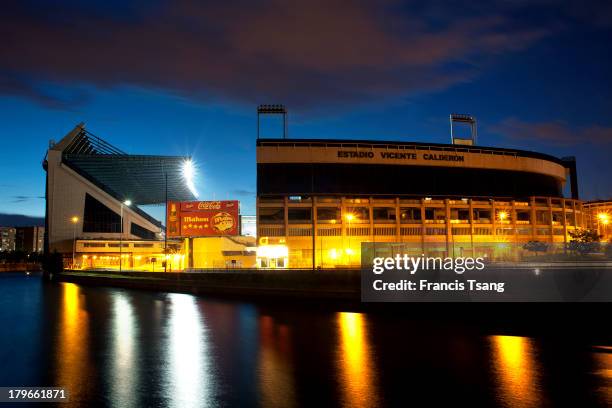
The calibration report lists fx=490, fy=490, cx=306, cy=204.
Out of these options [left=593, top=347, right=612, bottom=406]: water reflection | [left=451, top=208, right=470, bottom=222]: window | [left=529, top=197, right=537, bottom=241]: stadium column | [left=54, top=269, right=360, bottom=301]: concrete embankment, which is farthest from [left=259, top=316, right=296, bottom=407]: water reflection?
[left=529, top=197, right=537, bottom=241]: stadium column

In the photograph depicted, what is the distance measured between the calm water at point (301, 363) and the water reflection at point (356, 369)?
0.03m

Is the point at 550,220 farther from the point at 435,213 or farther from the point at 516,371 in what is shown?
the point at 516,371

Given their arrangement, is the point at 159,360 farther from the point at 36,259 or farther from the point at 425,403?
the point at 36,259

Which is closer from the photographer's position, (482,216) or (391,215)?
(391,215)

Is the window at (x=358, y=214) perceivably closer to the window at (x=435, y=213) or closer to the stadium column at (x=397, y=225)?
the stadium column at (x=397, y=225)

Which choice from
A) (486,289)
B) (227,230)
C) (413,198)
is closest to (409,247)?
(413,198)

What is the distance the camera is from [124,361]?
12.8 m

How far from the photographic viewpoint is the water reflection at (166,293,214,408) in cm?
942

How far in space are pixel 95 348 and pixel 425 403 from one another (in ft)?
34.3

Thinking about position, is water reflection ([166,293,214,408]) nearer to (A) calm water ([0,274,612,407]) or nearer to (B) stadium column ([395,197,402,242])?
(A) calm water ([0,274,612,407])

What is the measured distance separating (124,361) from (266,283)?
66.5ft

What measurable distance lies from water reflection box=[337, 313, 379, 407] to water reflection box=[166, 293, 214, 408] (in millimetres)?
2726

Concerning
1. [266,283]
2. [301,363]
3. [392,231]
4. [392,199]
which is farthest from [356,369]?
[392,199]

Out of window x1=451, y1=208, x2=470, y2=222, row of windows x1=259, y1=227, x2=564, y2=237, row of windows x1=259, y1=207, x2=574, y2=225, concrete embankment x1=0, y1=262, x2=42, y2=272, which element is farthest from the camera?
concrete embankment x1=0, y1=262, x2=42, y2=272
